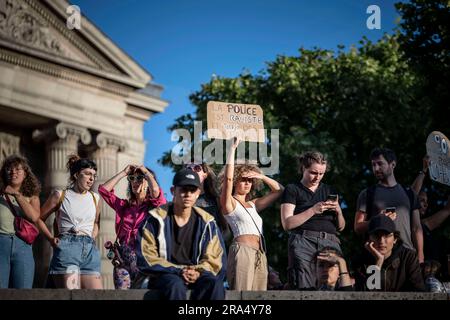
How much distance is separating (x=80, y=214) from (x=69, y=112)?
66.4 feet

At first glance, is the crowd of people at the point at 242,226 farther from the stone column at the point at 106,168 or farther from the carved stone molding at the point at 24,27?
the carved stone molding at the point at 24,27

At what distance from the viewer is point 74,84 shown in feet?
101

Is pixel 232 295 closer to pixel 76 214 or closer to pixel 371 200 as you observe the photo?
pixel 76 214

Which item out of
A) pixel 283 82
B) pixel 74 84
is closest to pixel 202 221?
pixel 74 84

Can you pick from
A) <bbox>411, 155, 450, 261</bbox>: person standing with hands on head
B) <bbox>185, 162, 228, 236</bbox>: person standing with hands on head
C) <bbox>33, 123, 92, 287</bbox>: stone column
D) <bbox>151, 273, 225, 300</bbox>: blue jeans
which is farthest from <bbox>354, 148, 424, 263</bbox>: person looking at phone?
<bbox>33, 123, 92, 287</bbox>: stone column

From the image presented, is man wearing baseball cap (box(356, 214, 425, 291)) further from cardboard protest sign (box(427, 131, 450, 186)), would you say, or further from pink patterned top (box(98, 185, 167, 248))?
pink patterned top (box(98, 185, 167, 248))

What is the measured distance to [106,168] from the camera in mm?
30422

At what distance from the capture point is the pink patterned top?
427 inches

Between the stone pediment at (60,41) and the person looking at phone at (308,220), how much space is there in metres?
18.4

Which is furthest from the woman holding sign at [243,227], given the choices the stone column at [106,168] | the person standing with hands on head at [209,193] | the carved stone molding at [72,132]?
the carved stone molding at [72,132]

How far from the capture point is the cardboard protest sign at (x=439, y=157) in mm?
11789
